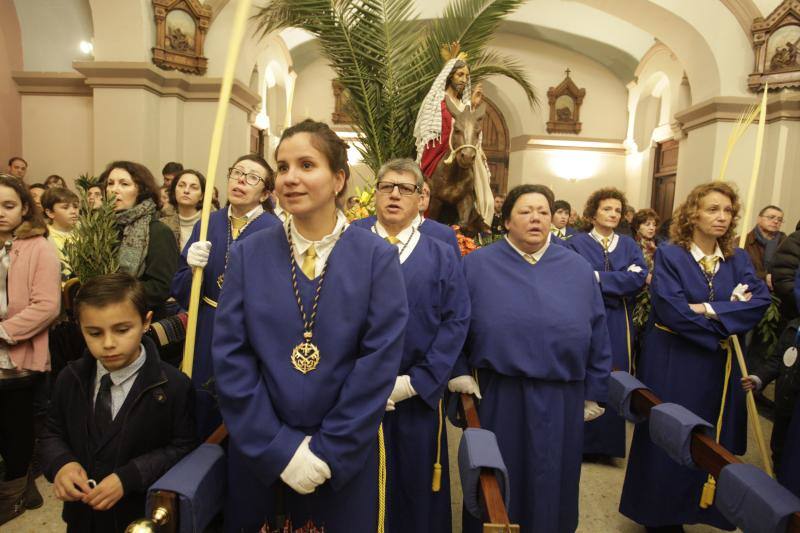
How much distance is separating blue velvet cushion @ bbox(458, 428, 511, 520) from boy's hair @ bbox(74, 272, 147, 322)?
125 cm

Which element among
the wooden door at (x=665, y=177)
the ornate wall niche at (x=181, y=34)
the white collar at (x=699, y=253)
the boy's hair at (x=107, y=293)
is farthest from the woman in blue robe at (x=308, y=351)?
the wooden door at (x=665, y=177)

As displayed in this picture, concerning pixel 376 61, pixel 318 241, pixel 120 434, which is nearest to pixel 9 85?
pixel 376 61

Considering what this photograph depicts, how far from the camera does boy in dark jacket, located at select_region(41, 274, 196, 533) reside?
1.81 m

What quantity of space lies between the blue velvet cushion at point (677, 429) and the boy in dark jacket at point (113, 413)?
186cm

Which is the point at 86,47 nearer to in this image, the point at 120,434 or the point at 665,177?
the point at 120,434

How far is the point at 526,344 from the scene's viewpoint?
2.41 metres

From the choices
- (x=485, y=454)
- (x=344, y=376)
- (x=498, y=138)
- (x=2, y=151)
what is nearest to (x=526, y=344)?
(x=485, y=454)

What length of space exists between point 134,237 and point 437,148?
251 centimetres

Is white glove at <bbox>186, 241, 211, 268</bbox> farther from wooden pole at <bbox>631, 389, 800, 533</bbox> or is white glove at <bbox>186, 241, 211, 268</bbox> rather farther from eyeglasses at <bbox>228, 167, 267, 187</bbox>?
wooden pole at <bbox>631, 389, 800, 533</bbox>

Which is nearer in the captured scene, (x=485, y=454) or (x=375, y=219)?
(x=485, y=454)

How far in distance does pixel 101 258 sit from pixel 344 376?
162cm

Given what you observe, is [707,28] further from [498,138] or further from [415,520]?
[415,520]

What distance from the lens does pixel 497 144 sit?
551 inches

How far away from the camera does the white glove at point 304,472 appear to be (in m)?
1.54
